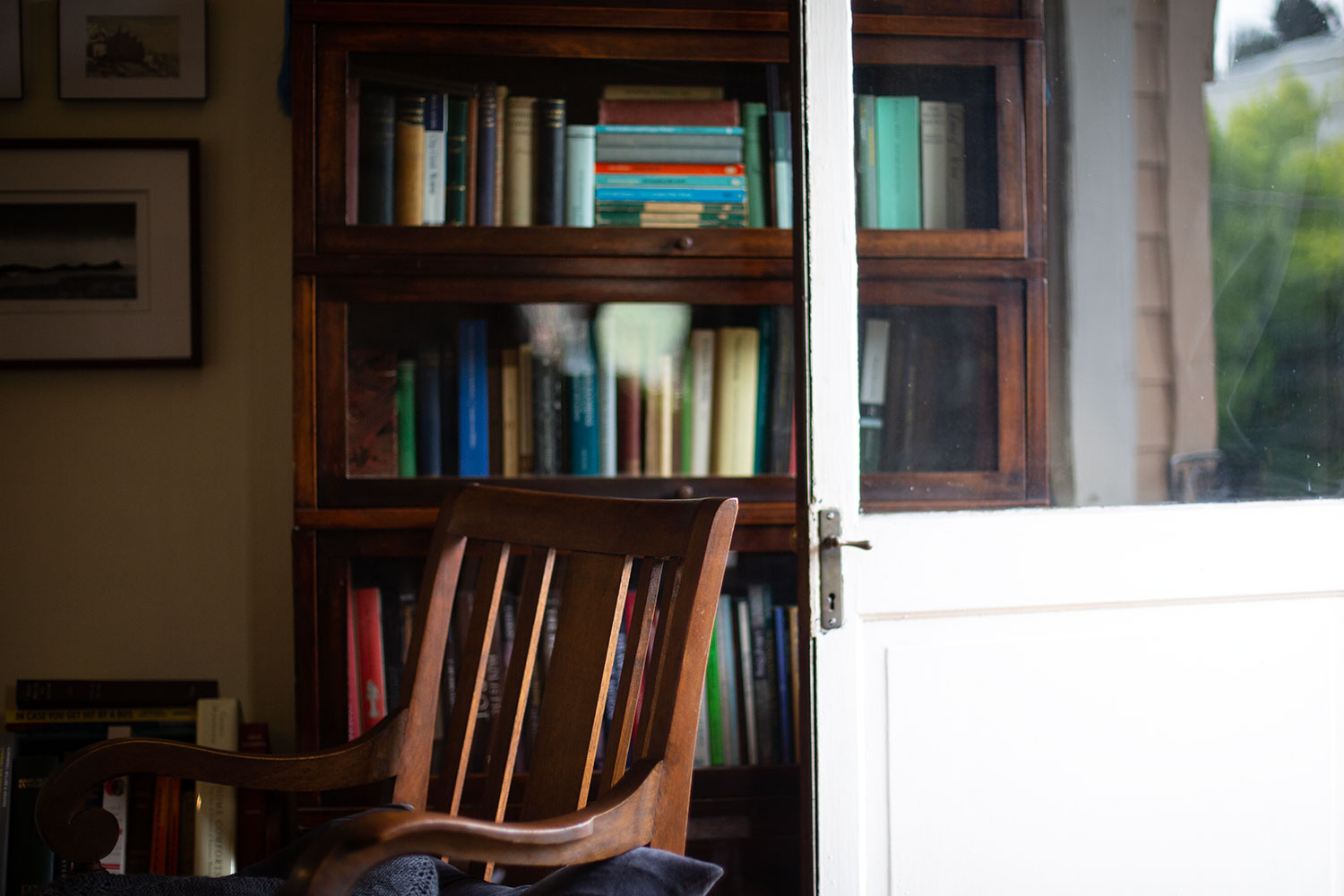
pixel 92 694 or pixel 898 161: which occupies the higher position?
pixel 898 161

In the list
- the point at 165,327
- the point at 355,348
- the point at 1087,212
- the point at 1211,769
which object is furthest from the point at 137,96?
the point at 1211,769

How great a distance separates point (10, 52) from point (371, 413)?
993 millimetres

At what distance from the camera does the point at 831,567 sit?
125 cm

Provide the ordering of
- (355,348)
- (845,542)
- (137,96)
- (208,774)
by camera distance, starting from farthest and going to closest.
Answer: (137,96), (355,348), (845,542), (208,774)

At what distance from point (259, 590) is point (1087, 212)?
4.98 ft

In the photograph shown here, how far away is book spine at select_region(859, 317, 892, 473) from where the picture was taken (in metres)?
1.32

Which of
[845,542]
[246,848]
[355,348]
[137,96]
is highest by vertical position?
[137,96]

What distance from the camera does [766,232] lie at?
4.94ft

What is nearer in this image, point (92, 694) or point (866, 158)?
point (866, 158)

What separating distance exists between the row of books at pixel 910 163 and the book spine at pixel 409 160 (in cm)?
66

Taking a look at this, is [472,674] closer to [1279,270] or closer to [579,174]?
[579,174]

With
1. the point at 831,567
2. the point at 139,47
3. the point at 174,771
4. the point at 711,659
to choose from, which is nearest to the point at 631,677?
the point at 831,567

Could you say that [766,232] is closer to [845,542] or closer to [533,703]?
[845,542]

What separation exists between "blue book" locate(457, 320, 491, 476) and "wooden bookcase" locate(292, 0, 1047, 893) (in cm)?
4
